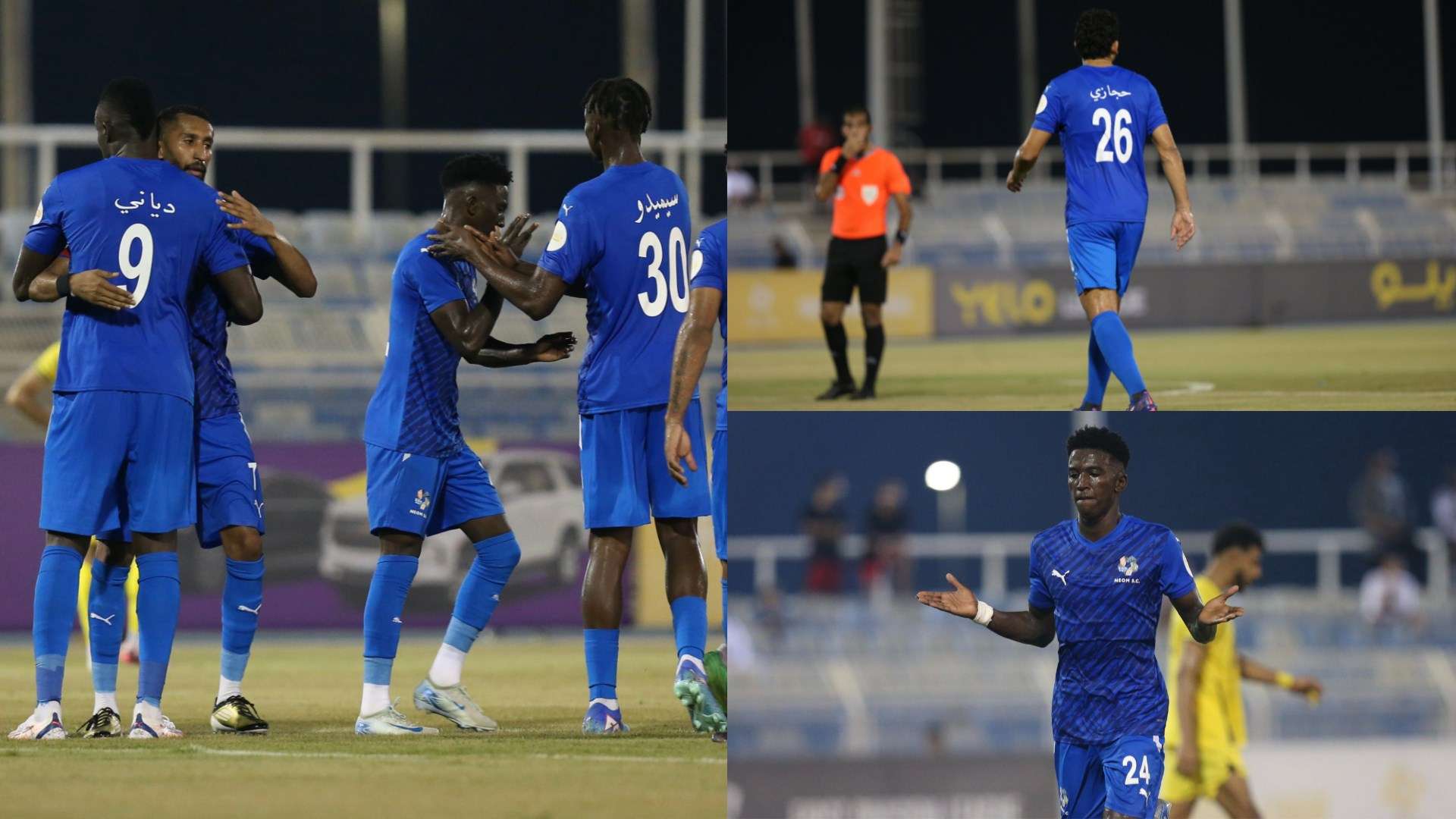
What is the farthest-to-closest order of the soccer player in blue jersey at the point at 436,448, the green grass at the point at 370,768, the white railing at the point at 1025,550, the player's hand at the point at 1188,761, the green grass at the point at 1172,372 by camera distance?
the white railing at the point at 1025,550
the green grass at the point at 1172,372
the player's hand at the point at 1188,761
the soccer player in blue jersey at the point at 436,448
the green grass at the point at 370,768

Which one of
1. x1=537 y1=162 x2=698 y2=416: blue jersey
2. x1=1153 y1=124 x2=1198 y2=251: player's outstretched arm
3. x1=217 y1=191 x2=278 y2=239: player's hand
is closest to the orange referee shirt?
x1=1153 y1=124 x2=1198 y2=251: player's outstretched arm

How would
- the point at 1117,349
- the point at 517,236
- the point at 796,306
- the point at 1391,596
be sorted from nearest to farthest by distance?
the point at 517,236 → the point at 1117,349 → the point at 1391,596 → the point at 796,306

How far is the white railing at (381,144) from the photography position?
55.0 ft

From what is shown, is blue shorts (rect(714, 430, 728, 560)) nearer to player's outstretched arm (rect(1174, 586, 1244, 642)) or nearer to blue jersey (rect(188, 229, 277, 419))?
player's outstretched arm (rect(1174, 586, 1244, 642))

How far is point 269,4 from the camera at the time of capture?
A: 65.6ft

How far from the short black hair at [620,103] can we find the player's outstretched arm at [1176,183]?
274cm

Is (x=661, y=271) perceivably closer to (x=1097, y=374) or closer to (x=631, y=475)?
(x=631, y=475)

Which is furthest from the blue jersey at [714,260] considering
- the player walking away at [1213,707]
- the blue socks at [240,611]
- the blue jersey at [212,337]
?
the player walking away at [1213,707]

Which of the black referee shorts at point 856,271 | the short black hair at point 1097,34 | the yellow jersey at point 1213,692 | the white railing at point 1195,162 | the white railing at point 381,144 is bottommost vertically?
the yellow jersey at point 1213,692

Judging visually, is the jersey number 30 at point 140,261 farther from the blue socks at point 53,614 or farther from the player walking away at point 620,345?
the player walking away at point 620,345

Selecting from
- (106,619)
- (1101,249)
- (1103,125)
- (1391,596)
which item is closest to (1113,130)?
(1103,125)

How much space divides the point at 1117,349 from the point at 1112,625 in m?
2.13

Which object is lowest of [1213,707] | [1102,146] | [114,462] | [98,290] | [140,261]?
[1213,707]

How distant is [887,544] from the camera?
662 inches
